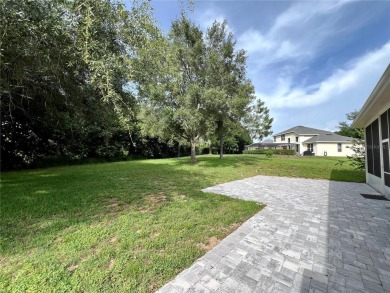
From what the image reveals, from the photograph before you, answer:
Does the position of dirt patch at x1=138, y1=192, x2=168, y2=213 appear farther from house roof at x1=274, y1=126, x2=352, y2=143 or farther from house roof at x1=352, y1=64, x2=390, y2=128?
house roof at x1=274, y1=126, x2=352, y2=143

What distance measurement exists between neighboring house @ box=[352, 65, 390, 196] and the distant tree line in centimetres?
499

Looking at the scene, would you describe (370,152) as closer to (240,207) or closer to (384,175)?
(384,175)

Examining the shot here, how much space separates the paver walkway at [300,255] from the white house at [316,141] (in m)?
27.5

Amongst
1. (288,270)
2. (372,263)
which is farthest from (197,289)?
(372,263)

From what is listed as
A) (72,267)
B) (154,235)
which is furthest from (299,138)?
(72,267)

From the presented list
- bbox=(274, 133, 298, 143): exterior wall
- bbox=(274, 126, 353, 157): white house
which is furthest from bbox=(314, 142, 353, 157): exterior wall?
bbox=(274, 133, 298, 143): exterior wall

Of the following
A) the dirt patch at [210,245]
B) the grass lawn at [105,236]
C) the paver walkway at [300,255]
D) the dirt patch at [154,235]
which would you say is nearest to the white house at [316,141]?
the paver walkway at [300,255]

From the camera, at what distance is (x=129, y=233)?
3154 millimetres

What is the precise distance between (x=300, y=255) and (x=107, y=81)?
3.79 m

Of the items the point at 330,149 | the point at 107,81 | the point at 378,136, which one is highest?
the point at 107,81

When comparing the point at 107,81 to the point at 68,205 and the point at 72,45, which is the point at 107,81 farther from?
the point at 68,205

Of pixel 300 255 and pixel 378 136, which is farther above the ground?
pixel 378 136

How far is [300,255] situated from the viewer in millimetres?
2570

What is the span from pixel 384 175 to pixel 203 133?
9061 mm
